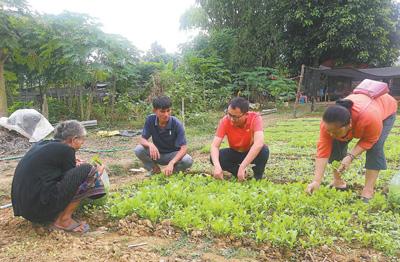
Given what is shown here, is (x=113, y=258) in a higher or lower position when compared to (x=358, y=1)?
lower

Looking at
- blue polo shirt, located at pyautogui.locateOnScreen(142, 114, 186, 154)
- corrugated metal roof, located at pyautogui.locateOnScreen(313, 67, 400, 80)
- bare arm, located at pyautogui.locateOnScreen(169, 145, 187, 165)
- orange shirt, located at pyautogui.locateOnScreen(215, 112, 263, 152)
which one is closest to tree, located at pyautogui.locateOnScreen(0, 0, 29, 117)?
blue polo shirt, located at pyautogui.locateOnScreen(142, 114, 186, 154)

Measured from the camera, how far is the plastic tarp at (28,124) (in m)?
8.89

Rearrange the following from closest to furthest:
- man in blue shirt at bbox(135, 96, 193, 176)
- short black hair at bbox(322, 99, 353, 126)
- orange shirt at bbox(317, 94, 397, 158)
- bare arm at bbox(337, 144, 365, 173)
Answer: short black hair at bbox(322, 99, 353, 126), orange shirt at bbox(317, 94, 397, 158), bare arm at bbox(337, 144, 365, 173), man in blue shirt at bbox(135, 96, 193, 176)

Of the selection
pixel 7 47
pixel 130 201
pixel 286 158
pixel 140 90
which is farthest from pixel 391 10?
pixel 130 201

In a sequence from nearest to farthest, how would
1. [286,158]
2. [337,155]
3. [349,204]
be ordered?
1. [349,204]
2. [337,155]
3. [286,158]

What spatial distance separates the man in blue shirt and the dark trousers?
0.49 m

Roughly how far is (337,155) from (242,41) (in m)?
16.7

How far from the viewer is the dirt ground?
2789 millimetres

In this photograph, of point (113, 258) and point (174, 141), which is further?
point (174, 141)

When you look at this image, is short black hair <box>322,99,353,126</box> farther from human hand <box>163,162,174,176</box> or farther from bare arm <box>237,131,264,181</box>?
human hand <box>163,162,174,176</box>

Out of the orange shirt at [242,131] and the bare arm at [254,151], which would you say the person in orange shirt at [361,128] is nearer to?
the bare arm at [254,151]

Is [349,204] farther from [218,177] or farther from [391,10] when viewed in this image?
[391,10]

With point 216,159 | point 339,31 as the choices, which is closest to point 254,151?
point 216,159

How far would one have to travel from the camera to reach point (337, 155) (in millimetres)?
4465
